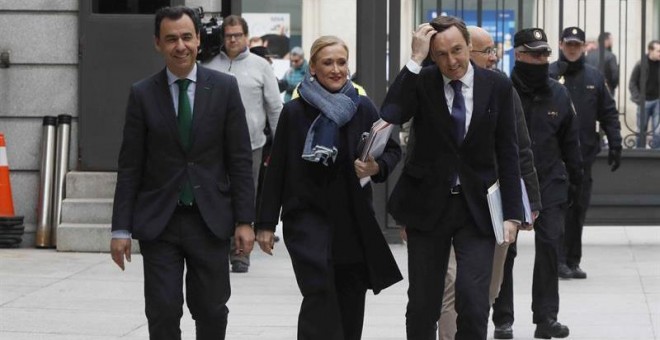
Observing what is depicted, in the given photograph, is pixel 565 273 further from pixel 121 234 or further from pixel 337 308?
pixel 121 234

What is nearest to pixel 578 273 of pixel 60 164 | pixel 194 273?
pixel 60 164

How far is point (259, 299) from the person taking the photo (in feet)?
36.0

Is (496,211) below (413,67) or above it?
below

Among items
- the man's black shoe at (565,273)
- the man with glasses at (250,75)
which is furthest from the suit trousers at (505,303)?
the man with glasses at (250,75)

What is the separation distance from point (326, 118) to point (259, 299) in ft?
13.0

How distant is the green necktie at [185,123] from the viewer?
6.98 meters

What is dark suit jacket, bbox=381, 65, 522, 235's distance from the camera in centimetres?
716

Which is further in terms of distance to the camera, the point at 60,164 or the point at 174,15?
the point at 60,164

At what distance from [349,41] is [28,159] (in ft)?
28.2

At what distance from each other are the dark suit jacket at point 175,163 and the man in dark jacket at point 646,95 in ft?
25.8

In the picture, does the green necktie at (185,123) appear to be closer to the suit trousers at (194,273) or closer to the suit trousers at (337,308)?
the suit trousers at (194,273)

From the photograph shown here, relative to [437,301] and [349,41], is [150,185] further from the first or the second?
[349,41]

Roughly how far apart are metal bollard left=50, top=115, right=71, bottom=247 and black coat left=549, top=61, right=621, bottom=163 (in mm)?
4216

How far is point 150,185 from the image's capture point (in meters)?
7.02
